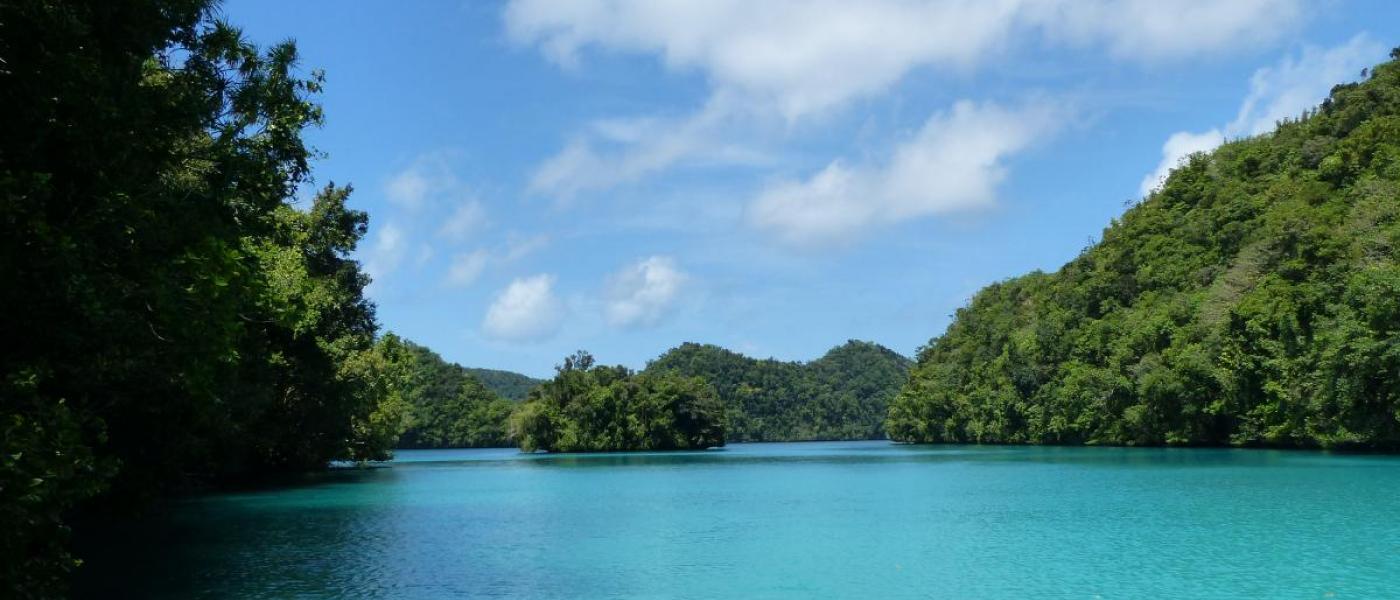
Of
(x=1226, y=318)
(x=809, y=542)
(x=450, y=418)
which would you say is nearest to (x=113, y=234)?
(x=809, y=542)

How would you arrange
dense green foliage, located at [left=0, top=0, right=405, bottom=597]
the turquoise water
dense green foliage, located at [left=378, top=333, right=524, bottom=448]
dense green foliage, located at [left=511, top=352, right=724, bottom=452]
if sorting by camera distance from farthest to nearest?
dense green foliage, located at [left=378, top=333, right=524, bottom=448]
dense green foliage, located at [left=511, top=352, right=724, bottom=452]
the turquoise water
dense green foliage, located at [left=0, top=0, right=405, bottom=597]

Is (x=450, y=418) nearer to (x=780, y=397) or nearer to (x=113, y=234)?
(x=780, y=397)

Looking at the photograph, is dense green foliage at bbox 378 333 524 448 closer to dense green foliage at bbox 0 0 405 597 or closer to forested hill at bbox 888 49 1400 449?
forested hill at bbox 888 49 1400 449

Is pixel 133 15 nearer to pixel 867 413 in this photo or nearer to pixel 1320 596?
pixel 1320 596

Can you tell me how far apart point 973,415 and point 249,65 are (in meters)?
89.8

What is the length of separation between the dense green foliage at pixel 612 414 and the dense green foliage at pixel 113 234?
269 feet

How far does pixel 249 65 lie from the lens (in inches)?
614

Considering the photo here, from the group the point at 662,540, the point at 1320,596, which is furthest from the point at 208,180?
the point at 1320,596

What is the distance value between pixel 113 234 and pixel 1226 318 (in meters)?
58.3

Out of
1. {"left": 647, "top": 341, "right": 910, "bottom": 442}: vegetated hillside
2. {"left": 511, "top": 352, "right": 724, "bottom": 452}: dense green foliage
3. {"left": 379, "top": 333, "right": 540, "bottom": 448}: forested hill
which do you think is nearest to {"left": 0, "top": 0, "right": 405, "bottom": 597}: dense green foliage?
{"left": 511, "top": 352, "right": 724, "bottom": 452}: dense green foliage

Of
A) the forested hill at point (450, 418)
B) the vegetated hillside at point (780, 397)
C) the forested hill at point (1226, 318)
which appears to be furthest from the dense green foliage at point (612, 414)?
the vegetated hillside at point (780, 397)

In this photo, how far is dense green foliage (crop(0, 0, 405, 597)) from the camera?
31.0 feet

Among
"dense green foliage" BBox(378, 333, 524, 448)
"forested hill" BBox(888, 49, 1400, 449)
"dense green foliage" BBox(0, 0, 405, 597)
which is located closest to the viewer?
"dense green foliage" BBox(0, 0, 405, 597)

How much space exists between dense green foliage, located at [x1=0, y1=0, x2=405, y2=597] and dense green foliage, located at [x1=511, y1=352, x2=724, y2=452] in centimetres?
8208
